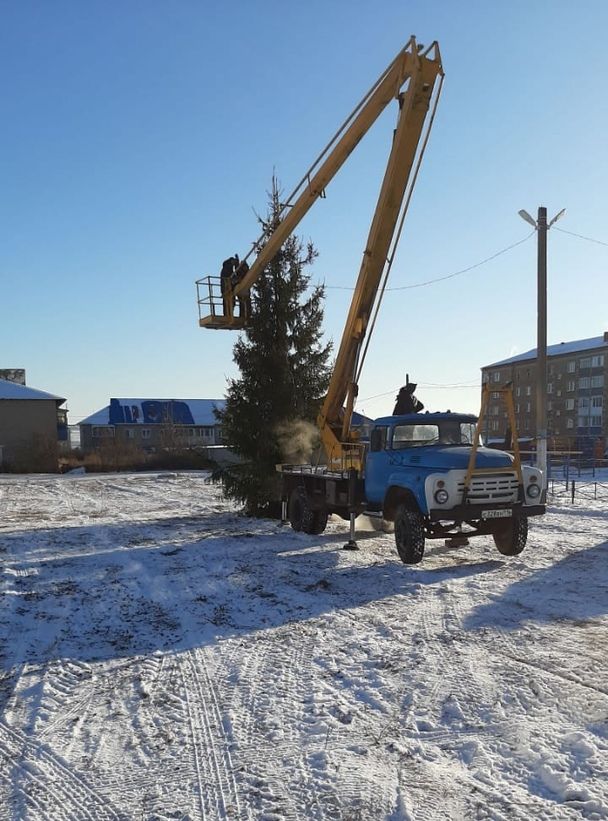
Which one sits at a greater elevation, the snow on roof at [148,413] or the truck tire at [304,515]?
the snow on roof at [148,413]

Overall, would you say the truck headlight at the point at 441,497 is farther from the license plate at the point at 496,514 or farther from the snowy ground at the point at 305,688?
the snowy ground at the point at 305,688

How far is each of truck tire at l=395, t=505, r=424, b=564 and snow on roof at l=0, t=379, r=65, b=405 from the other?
4278 cm

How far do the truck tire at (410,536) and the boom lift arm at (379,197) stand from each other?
2.88 metres

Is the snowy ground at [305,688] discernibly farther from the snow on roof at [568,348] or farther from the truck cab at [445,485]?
the snow on roof at [568,348]

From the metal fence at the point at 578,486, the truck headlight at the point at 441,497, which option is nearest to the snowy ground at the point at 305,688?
the truck headlight at the point at 441,497

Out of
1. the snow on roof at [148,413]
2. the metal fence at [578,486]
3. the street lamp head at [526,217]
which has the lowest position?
the metal fence at [578,486]

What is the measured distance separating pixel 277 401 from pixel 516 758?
1208cm

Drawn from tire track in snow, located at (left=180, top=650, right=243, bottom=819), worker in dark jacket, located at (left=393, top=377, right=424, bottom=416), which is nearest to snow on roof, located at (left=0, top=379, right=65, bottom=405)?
worker in dark jacket, located at (left=393, top=377, right=424, bottom=416)

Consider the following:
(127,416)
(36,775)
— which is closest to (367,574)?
(36,775)

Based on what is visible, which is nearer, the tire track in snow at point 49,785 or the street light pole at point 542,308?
the tire track in snow at point 49,785

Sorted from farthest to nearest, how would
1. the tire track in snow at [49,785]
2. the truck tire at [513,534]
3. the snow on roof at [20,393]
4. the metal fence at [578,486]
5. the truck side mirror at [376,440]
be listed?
the snow on roof at [20,393]
the metal fence at [578,486]
the truck side mirror at [376,440]
the truck tire at [513,534]
the tire track in snow at [49,785]

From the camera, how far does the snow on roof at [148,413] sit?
61.9 metres

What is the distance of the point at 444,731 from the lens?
14.6ft

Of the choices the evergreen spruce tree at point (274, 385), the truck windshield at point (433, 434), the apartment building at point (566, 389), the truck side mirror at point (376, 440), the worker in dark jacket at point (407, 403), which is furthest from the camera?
the apartment building at point (566, 389)
